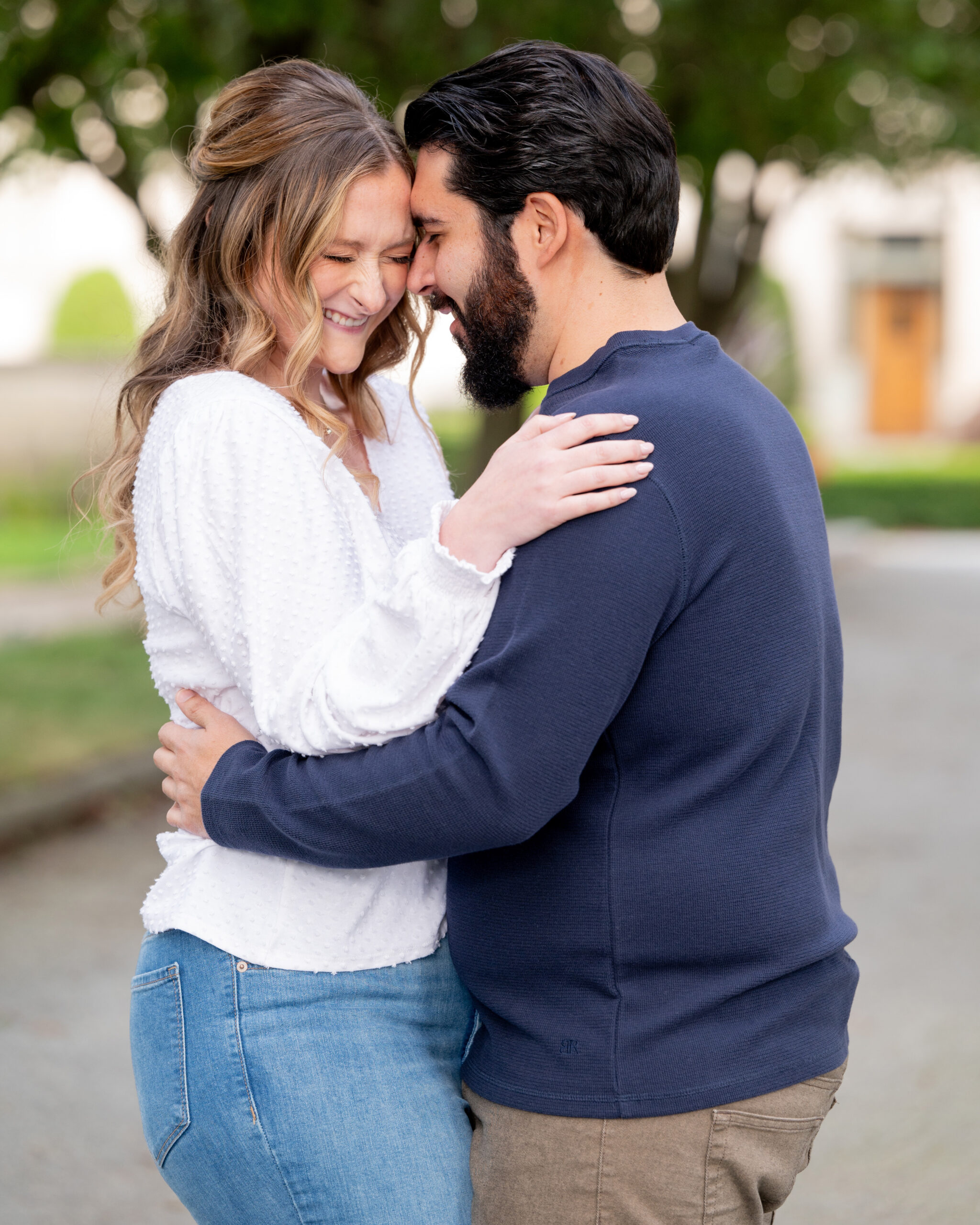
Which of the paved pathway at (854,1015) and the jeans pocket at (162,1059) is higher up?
the jeans pocket at (162,1059)

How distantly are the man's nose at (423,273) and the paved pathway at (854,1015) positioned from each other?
8.43 ft

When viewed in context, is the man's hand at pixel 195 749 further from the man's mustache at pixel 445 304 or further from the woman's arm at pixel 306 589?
the man's mustache at pixel 445 304

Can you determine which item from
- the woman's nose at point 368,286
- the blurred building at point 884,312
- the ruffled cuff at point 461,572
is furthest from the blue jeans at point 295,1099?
the blurred building at point 884,312

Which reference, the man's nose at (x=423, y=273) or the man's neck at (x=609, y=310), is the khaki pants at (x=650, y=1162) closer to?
the man's neck at (x=609, y=310)

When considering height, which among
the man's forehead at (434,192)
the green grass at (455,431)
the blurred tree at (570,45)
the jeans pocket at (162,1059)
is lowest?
the green grass at (455,431)

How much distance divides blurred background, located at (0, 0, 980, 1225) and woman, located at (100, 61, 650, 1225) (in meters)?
0.36

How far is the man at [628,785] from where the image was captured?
60.4 inches

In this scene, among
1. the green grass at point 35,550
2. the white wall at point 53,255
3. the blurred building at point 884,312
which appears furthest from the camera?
the blurred building at point 884,312

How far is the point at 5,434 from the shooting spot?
1756 centimetres

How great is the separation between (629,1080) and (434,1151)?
0.92 feet

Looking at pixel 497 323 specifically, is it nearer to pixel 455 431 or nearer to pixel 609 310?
pixel 609 310

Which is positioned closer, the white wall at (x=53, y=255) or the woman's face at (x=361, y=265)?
the woman's face at (x=361, y=265)

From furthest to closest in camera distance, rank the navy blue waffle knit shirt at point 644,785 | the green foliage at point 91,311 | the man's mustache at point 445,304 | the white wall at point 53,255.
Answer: the white wall at point 53,255 < the green foliage at point 91,311 < the man's mustache at point 445,304 < the navy blue waffle knit shirt at point 644,785

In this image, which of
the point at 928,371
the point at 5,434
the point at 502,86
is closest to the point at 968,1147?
the point at 502,86
